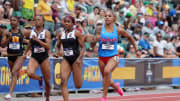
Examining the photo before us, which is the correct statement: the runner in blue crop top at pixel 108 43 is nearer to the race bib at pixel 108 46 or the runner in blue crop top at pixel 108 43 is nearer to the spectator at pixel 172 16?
the race bib at pixel 108 46

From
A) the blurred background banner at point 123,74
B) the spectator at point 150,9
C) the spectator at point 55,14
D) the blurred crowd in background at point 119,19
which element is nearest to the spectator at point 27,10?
the blurred crowd in background at point 119,19

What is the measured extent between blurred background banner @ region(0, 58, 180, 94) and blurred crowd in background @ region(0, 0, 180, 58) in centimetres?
73

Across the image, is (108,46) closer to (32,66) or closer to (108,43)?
(108,43)

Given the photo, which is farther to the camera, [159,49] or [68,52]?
[159,49]

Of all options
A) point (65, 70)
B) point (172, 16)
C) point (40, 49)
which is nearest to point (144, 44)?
point (172, 16)

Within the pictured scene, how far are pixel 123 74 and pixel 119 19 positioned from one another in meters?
5.46

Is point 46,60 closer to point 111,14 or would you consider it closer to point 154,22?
point 111,14

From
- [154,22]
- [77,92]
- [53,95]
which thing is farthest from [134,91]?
[154,22]

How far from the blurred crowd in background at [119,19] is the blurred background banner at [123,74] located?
2.40 ft

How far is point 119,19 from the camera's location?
19656 millimetres

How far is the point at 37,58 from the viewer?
32.6ft

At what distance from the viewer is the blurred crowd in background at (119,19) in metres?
15.4

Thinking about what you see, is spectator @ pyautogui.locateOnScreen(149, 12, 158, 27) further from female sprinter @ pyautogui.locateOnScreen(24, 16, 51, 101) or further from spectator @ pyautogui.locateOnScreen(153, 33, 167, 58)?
female sprinter @ pyautogui.locateOnScreen(24, 16, 51, 101)

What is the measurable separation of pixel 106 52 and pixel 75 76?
3.51 feet
